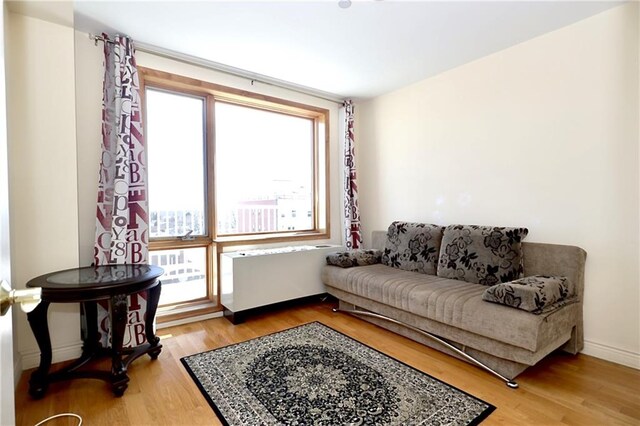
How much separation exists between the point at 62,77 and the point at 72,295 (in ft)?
5.05

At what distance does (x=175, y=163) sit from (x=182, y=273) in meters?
1.08

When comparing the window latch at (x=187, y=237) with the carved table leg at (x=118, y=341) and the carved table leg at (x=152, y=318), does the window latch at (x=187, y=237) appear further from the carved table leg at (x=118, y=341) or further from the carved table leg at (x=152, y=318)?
the carved table leg at (x=118, y=341)

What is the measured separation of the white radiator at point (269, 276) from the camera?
2959 mm

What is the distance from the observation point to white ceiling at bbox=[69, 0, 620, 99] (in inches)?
84.8

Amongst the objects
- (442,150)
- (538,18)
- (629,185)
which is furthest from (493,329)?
(538,18)

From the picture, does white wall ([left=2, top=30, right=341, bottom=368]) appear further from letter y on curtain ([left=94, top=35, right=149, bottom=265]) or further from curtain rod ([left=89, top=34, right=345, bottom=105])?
curtain rod ([left=89, top=34, right=345, bottom=105])

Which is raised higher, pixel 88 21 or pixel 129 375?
pixel 88 21

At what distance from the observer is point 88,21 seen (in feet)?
7.58

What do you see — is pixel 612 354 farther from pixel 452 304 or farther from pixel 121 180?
pixel 121 180

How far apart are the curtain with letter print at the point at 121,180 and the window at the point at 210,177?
284mm

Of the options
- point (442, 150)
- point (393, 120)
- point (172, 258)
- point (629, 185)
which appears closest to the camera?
point (629, 185)

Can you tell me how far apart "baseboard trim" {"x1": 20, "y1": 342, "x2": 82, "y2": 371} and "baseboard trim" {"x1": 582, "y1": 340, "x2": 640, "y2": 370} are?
3798mm

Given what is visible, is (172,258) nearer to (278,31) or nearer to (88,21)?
(88,21)

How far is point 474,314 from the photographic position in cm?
210
